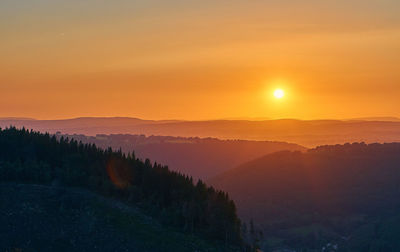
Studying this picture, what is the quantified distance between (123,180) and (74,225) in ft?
95.2

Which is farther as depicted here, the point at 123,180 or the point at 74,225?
the point at 123,180

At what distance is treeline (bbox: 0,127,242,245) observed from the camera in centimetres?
9831

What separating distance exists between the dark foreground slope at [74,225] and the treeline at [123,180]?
601 cm

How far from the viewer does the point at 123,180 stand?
365 ft

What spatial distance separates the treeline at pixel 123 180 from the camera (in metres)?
98.3

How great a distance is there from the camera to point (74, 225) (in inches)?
3250

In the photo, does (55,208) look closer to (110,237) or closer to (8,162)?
(110,237)

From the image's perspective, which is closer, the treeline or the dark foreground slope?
the dark foreground slope

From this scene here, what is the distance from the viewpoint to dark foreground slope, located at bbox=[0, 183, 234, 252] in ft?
254

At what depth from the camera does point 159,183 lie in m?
114

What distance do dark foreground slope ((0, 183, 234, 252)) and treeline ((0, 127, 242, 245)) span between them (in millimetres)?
6008

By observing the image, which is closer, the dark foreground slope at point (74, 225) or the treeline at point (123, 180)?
the dark foreground slope at point (74, 225)

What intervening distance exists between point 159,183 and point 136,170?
21.8 ft

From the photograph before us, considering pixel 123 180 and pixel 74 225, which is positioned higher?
pixel 123 180
